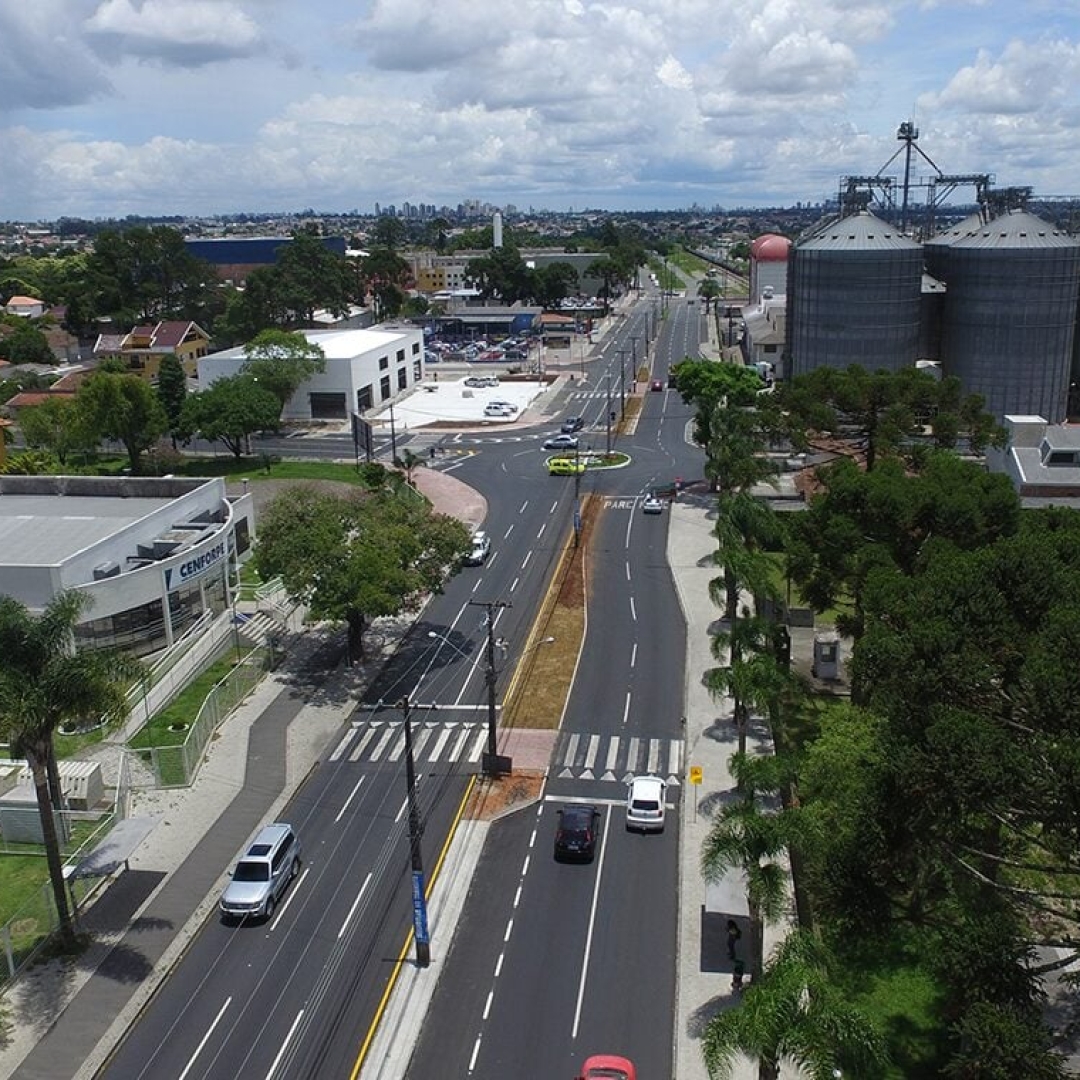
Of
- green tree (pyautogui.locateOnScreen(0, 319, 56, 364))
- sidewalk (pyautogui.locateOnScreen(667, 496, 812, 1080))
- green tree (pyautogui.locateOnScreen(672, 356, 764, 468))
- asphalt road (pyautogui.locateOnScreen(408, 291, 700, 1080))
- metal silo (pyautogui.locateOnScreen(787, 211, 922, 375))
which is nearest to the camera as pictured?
asphalt road (pyautogui.locateOnScreen(408, 291, 700, 1080))

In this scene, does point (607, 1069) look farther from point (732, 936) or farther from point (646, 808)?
point (646, 808)

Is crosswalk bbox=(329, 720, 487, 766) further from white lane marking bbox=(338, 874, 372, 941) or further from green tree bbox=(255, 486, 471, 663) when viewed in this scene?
white lane marking bbox=(338, 874, 372, 941)

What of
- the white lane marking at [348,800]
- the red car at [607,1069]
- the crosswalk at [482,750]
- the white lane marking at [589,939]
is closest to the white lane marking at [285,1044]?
the white lane marking at [589,939]

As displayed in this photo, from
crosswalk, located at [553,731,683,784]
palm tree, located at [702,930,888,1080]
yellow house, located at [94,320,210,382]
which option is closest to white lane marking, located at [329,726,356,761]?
crosswalk, located at [553,731,683,784]

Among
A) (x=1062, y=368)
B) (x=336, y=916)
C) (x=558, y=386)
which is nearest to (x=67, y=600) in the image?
(x=336, y=916)

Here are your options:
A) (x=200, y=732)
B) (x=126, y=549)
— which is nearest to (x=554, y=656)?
(x=200, y=732)

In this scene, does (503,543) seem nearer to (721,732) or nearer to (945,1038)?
(721,732)

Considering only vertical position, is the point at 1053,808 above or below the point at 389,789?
above
